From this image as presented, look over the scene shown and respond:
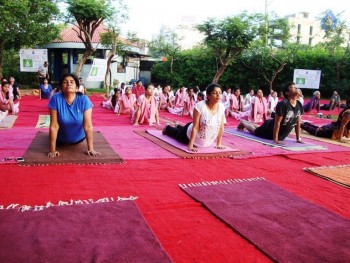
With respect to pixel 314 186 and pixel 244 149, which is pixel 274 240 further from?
pixel 244 149

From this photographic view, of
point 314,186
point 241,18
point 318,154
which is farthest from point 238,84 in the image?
point 314,186

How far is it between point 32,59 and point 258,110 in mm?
12828

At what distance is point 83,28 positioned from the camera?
15680 millimetres

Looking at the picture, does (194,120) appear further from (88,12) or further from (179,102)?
(88,12)

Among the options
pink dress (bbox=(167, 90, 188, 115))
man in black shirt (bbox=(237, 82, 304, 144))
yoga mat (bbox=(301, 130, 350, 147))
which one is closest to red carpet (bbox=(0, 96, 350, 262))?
man in black shirt (bbox=(237, 82, 304, 144))

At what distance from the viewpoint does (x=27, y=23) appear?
16.2 m

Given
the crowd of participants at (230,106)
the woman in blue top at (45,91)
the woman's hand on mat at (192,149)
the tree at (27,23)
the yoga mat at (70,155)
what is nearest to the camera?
the yoga mat at (70,155)

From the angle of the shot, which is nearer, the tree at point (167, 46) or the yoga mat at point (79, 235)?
the yoga mat at point (79, 235)

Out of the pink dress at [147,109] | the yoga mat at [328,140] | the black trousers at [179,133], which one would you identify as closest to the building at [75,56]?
the pink dress at [147,109]

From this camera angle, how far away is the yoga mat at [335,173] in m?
3.87

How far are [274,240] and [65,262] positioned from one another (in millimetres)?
1382

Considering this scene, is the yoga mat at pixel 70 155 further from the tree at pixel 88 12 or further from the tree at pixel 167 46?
the tree at pixel 167 46

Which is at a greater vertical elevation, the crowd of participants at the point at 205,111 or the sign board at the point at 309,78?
the sign board at the point at 309,78

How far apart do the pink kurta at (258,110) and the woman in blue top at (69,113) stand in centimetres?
645
